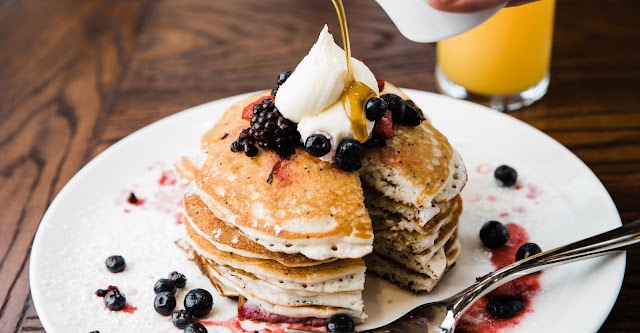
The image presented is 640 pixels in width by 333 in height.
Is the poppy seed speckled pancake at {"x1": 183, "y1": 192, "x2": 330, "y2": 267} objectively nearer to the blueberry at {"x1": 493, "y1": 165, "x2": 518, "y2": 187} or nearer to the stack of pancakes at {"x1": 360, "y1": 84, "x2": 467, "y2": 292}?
the stack of pancakes at {"x1": 360, "y1": 84, "x2": 467, "y2": 292}

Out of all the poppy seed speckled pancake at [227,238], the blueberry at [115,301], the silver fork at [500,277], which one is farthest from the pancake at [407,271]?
the blueberry at [115,301]

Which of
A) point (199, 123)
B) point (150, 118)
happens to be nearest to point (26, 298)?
point (199, 123)

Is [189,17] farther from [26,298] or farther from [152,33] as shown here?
[26,298]

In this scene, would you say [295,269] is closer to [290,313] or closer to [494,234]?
[290,313]

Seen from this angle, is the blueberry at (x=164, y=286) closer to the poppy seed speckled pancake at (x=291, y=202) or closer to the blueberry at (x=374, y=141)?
the poppy seed speckled pancake at (x=291, y=202)

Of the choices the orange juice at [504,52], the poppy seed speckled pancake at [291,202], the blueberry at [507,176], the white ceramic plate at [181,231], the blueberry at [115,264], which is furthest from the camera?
the orange juice at [504,52]
